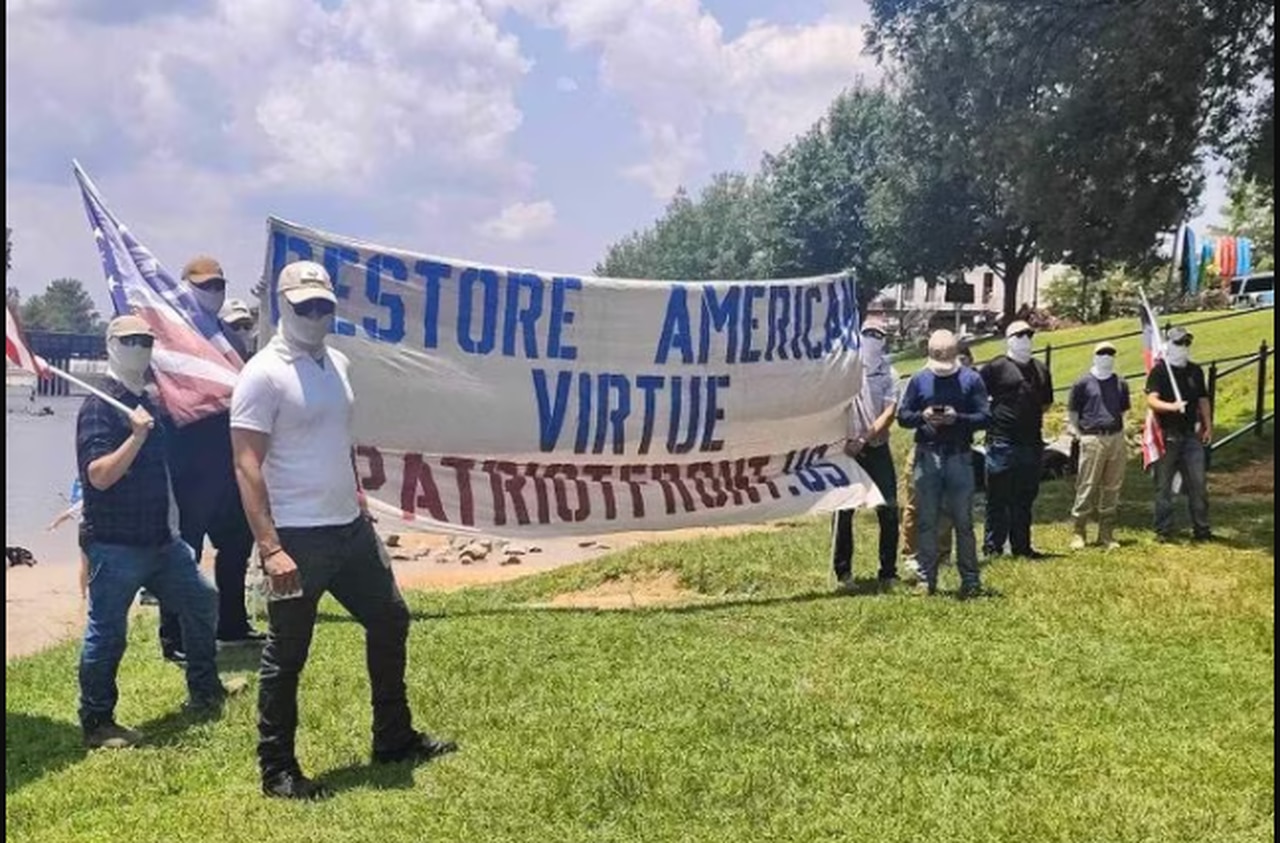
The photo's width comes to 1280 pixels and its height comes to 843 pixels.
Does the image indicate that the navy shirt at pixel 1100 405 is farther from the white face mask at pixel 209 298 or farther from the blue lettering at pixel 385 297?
the white face mask at pixel 209 298

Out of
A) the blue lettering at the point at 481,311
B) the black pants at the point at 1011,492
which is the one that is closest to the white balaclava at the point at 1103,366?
the black pants at the point at 1011,492

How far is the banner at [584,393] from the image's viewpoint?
778 cm

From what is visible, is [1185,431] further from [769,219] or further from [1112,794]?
[769,219]

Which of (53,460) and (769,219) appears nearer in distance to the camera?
(53,460)

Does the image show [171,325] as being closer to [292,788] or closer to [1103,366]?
[292,788]

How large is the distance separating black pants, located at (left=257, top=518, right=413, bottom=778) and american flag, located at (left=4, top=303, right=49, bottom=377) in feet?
5.42

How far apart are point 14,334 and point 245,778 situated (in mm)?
2187

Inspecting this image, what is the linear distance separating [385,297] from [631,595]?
10.0 feet

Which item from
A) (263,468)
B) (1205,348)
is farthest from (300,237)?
(1205,348)

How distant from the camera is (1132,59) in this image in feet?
41.3

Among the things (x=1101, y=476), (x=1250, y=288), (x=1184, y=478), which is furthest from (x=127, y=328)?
(x=1250, y=288)

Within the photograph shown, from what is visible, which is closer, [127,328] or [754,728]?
[754,728]

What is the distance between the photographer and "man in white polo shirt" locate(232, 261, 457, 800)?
460cm

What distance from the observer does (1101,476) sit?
1023cm
